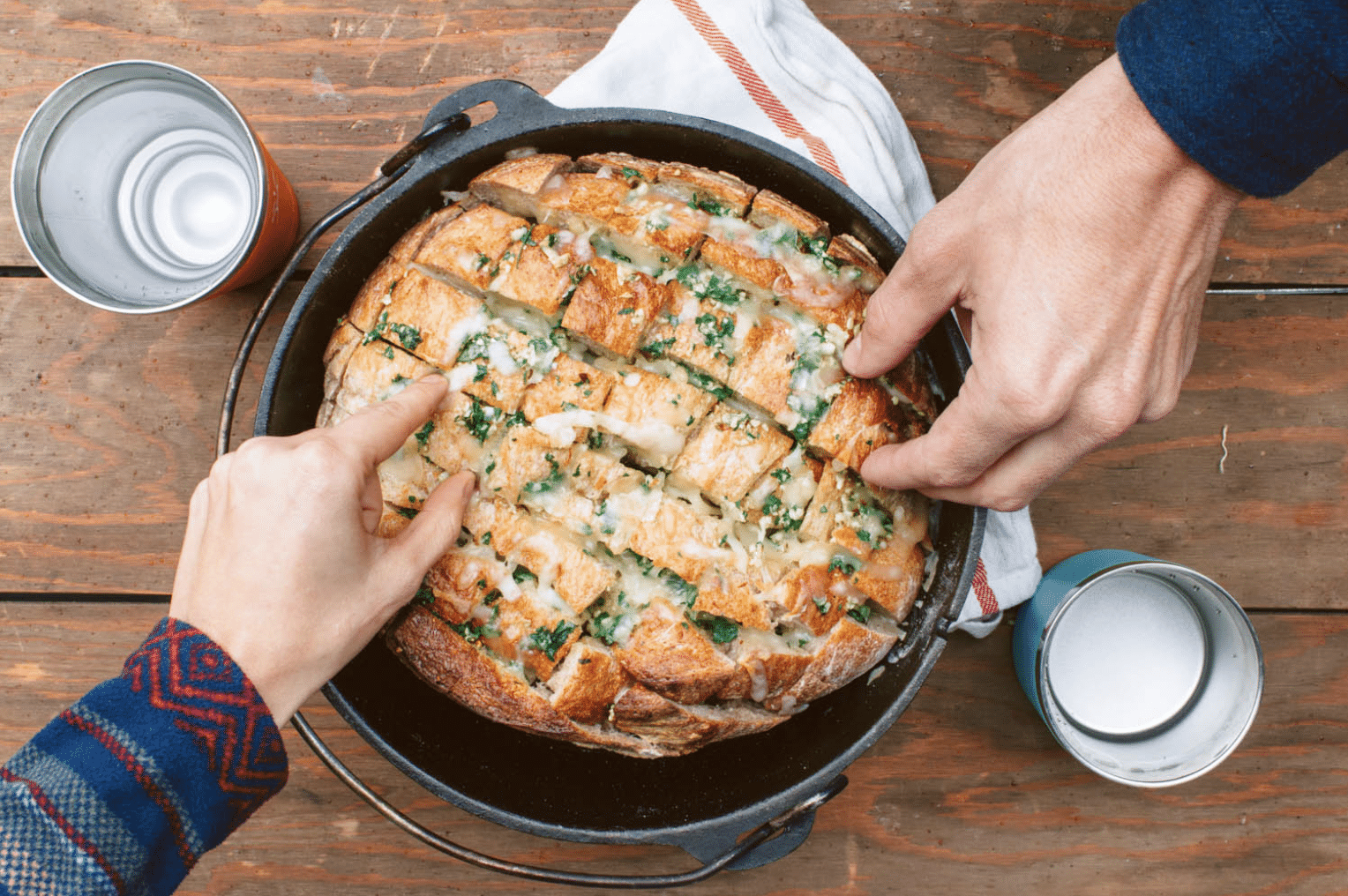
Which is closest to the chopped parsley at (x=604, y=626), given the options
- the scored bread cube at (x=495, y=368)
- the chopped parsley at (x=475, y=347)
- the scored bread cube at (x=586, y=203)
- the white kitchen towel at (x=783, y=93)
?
the scored bread cube at (x=495, y=368)

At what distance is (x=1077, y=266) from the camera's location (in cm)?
135

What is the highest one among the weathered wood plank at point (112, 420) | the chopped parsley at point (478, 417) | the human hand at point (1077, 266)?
the human hand at point (1077, 266)

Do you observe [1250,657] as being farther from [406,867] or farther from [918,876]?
[406,867]

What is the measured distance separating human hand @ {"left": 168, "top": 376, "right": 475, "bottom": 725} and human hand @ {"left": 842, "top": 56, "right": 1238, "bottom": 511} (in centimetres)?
108

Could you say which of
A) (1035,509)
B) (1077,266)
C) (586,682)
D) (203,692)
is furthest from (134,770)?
(1035,509)

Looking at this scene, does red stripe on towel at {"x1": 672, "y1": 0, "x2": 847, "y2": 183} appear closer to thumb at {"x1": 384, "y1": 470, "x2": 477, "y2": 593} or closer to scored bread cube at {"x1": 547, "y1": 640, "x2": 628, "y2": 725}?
thumb at {"x1": 384, "y1": 470, "x2": 477, "y2": 593}

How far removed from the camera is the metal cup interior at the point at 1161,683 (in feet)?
6.67

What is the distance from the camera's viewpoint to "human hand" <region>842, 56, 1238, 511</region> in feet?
4.34

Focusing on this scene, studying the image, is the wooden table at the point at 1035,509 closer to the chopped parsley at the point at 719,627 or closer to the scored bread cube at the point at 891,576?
the scored bread cube at the point at 891,576

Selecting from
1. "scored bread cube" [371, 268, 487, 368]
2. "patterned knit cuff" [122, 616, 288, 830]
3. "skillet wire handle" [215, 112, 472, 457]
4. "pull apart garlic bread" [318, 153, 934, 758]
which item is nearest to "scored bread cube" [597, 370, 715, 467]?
"pull apart garlic bread" [318, 153, 934, 758]

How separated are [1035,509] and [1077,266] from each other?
106 centimetres

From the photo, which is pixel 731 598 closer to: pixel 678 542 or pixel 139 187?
pixel 678 542

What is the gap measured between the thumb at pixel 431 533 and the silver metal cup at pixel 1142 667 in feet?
4.75

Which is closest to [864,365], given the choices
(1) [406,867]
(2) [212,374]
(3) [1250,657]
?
(3) [1250,657]
